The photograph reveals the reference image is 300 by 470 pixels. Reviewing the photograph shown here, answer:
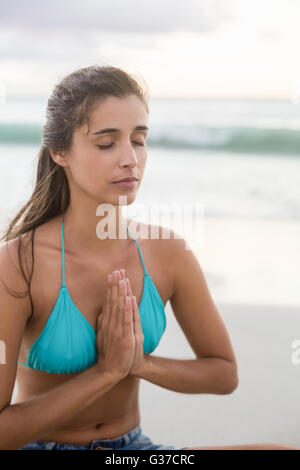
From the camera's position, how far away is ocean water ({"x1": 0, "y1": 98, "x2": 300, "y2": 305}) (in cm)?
430

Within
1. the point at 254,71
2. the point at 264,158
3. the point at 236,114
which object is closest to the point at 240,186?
the point at 264,158

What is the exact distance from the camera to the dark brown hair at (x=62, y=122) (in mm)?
1601

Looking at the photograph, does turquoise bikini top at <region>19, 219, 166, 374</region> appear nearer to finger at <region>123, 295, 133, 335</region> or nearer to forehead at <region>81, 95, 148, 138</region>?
finger at <region>123, 295, 133, 335</region>

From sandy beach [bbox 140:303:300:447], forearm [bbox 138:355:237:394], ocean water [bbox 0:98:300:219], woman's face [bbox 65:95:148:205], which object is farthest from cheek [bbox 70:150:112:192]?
ocean water [bbox 0:98:300:219]

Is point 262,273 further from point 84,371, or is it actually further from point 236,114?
point 236,114

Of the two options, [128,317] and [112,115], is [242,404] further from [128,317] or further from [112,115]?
[112,115]

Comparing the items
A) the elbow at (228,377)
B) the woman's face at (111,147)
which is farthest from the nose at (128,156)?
the elbow at (228,377)

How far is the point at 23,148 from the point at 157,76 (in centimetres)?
271

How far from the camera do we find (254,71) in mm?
10414

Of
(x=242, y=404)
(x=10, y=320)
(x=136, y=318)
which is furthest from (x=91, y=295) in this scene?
(x=242, y=404)

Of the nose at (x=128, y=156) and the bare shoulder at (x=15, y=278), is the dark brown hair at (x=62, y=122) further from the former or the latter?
the nose at (x=128, y=156)

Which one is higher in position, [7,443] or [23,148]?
[23,148]

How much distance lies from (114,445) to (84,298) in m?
0.42

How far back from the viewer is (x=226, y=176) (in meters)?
7.64
